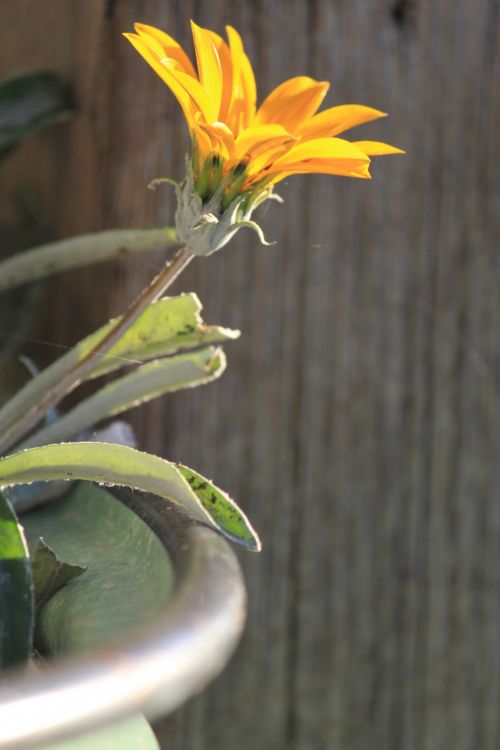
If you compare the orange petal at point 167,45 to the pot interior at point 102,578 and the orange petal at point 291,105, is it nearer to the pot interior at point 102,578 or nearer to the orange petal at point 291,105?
the orange petal at point 291,105

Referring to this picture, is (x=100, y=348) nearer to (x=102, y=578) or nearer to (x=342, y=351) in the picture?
(x=102, y=578)

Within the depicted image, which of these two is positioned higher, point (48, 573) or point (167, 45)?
point (167, 45)

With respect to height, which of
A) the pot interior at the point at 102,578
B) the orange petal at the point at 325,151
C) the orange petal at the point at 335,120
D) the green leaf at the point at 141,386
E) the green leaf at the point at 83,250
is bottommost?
the pot interior at the point at 102,578

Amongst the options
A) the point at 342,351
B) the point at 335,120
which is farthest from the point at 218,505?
the point at 342,351

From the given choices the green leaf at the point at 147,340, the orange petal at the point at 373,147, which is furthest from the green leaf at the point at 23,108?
the orange petal at the point at 373,147

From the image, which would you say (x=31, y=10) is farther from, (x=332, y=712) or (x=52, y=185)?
(x=332, y=712)

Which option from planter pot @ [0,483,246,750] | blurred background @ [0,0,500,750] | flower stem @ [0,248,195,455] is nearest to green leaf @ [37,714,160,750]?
planter pot @ [0,483,246,750]
